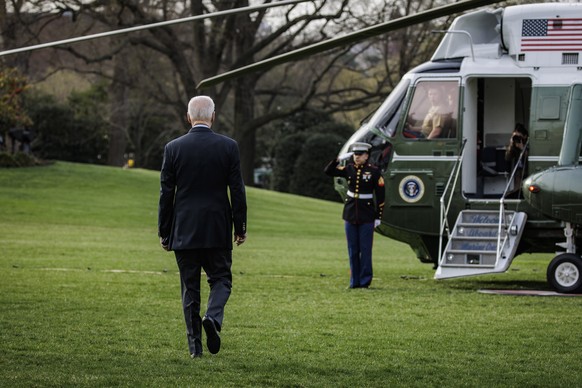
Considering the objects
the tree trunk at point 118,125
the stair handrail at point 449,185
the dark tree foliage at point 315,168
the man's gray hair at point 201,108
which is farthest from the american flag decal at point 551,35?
the tree trunk at point 118,125

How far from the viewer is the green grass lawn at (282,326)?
24.8 feet

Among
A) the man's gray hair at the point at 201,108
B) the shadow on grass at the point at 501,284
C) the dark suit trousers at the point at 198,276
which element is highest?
the man's gray hair at the point at 201,108

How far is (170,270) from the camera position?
55.9ft

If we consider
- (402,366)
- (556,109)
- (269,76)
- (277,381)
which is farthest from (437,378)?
(269,76)

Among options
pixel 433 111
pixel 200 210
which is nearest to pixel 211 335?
pixel 200 210

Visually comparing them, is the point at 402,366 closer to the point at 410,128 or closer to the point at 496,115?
the point at 410,128

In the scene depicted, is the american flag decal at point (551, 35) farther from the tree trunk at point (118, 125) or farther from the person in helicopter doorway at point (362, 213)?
the tree trunk at point (118, 125)

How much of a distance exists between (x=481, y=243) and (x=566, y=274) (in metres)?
1.18

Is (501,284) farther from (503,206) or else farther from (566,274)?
(566,274)

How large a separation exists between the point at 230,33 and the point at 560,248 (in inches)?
1042

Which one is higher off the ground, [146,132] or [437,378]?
[437,378]

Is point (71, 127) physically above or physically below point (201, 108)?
below

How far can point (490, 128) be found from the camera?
1647 cm

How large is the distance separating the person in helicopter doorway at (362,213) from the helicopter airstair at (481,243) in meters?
0.97
